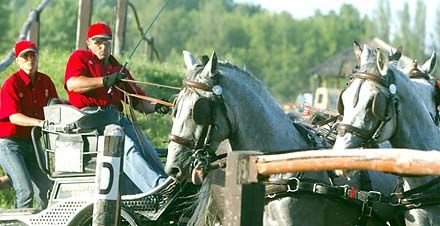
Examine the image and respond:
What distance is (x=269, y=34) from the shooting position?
101188mm

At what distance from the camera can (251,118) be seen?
7.97 m

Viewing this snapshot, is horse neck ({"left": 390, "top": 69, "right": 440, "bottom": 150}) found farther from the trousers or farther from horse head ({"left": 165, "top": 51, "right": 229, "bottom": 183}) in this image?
the trousers

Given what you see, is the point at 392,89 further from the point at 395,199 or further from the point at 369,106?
the point at 395,199

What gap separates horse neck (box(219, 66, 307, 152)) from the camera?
7.95 m

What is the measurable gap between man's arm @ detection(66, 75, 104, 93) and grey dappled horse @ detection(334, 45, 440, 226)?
2.35 meters

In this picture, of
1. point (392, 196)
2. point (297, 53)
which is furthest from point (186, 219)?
point (297, 53)

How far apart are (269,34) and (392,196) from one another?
308 feet

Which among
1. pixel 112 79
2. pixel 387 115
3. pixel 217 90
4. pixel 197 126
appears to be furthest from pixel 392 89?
pixel 112 79

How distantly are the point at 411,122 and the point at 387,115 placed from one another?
23 centimetres

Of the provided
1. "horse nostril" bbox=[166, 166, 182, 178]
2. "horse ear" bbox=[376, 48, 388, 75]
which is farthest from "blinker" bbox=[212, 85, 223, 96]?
"horse ear" bbox=[376, 48, 388, 75]

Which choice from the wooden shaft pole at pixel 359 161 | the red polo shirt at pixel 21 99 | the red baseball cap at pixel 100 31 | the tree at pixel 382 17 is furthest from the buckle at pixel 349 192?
the tree at pixel 382 17

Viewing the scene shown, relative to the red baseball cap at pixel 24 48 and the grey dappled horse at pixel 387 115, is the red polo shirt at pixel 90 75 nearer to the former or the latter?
the red baseball cap at pixel 24 48

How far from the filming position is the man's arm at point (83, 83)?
898cm

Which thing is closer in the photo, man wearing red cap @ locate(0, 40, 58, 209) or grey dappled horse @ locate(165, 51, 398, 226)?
grey dappled horse @ locate(165, 51, 398, 226)
